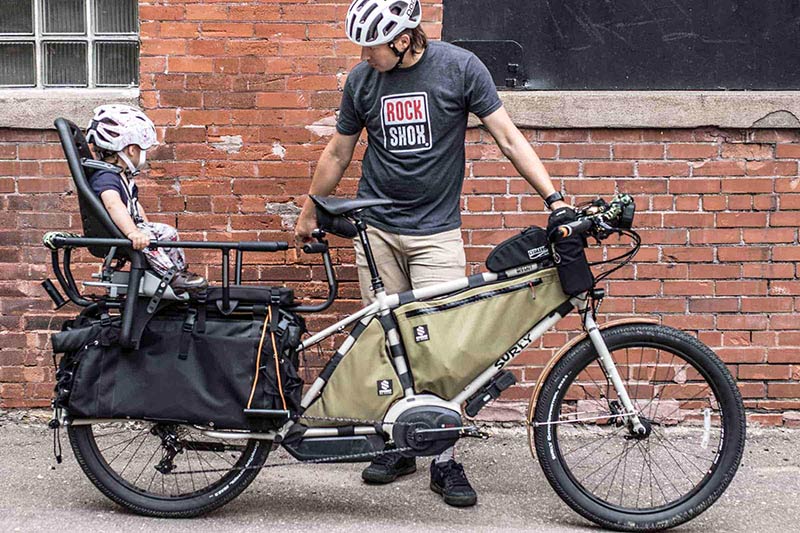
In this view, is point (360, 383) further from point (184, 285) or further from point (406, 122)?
point (406, 122)

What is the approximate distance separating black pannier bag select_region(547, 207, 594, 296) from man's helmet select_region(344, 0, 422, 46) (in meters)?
0.99

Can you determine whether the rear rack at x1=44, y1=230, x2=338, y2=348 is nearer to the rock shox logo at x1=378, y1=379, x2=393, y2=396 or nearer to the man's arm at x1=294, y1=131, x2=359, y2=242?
the rock shox logo at x1=378, y1=379, x2=393, y2=396

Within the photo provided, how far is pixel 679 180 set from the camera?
17.8ft

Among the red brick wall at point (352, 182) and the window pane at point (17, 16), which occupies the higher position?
the window pane at point (17, 16)

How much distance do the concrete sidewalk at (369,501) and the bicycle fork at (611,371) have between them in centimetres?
46

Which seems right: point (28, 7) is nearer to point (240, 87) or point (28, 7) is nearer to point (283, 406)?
point (240, 87)

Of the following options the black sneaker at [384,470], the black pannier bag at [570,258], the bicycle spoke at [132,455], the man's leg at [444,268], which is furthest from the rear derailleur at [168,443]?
the black pannier bag at [570,258]

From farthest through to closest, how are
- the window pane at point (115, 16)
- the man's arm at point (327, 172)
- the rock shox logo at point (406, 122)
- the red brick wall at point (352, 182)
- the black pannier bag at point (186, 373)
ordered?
1. the window pane at point (115, 16)
2. the red brick wall at point (352, 182)
3. the man's arm at point (327, 172)
4. the rock shox logo at point (406, 122)
5. the black pannier bag at point (186, 373)

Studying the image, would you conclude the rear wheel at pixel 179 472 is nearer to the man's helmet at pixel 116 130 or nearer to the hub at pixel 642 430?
the man's helmet at pixel 116 130

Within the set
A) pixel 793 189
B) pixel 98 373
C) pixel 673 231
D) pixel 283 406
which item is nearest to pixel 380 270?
pixel 283 406

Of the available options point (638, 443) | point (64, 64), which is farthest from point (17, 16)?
point (638, 443)

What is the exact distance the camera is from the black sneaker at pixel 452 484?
14.8ft

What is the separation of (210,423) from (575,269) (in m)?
1.57

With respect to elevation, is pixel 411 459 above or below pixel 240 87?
below
